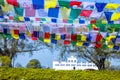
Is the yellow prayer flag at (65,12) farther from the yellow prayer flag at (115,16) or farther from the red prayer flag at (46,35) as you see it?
the red prayer flag at (46,35)

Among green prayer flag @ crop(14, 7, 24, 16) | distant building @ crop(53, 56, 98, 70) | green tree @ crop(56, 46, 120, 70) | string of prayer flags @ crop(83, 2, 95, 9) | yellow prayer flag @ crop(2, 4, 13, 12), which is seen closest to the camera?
string of prayer flags @ crop(83, 2, 95, 9)

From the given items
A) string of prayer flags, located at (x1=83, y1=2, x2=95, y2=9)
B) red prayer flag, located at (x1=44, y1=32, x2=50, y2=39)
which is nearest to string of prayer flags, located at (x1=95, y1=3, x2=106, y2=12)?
string of prayer flags, located at (x1=83, y1=2, x2=95, y2=9)

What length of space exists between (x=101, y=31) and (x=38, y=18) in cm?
241

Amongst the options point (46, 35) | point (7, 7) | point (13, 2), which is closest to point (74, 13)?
point (13, 2)

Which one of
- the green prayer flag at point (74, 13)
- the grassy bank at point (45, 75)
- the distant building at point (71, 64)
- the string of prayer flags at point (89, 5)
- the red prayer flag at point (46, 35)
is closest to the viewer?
the string of prayer flags at point (89, 5)

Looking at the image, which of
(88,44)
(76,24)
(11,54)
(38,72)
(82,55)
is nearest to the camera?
(76,24)

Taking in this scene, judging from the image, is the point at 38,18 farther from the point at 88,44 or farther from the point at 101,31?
the point at 88,44

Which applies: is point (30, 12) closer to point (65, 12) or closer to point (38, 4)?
point (38, 4)

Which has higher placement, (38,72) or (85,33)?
(85,33)

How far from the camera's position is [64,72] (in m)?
12.9

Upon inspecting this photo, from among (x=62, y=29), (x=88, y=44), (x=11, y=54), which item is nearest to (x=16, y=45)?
(x=11, y=54)

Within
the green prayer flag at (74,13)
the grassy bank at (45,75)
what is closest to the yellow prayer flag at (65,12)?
the green prayer flag at (74,13)

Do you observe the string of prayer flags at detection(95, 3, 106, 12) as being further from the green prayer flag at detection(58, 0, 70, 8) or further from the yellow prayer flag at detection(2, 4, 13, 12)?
the yellow prayer flag at detection(2, 4, 13, 12)

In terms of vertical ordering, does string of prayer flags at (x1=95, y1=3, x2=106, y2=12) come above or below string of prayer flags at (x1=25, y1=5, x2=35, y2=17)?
above
